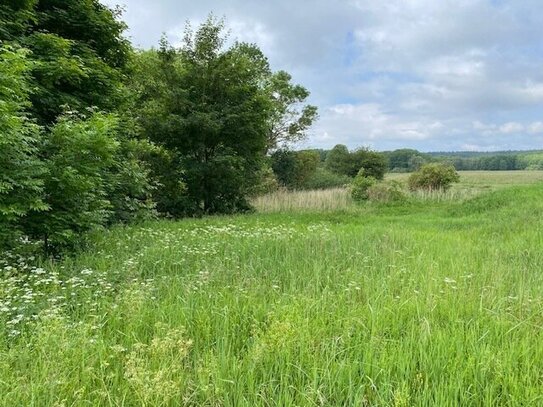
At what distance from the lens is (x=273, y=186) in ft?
71.2

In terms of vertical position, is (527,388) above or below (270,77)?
below

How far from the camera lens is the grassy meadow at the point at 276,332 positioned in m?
2.06

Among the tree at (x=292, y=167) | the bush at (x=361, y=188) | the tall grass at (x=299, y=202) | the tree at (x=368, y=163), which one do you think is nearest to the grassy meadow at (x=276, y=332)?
the tall grass at (x=299, y=202)

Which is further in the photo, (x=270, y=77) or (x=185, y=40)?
(x=270, y=77)

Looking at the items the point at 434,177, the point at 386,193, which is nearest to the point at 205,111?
the point at 386,193

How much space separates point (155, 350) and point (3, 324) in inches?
49.8

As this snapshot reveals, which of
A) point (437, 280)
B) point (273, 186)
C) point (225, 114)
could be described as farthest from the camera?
point (273, 186)

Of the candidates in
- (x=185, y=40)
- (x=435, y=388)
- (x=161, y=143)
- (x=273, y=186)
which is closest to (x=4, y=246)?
(x=435, y=388)

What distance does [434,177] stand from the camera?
76.8 ft

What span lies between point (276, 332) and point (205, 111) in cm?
1192

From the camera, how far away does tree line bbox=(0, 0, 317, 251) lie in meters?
4.79

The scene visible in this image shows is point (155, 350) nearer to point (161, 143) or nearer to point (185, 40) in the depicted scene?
point (161, 143)

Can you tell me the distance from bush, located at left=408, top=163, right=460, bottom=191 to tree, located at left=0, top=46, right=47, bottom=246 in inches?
852

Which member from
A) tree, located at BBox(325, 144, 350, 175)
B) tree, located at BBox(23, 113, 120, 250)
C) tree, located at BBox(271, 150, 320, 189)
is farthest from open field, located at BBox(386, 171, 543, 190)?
tree, located at BBox(23, 113, 120, 250)
